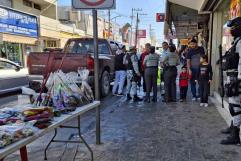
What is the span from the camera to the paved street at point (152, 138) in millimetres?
4574

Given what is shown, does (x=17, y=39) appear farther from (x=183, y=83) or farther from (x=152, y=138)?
(x=152, y=138)

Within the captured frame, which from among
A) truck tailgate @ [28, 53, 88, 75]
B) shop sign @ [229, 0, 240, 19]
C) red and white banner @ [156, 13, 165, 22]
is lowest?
truck tailgate @ [28, 53, 88, 75]

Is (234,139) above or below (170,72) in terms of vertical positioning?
below

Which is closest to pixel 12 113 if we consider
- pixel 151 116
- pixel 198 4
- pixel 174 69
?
pixel 151 116

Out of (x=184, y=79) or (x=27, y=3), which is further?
(x=27, y=3)

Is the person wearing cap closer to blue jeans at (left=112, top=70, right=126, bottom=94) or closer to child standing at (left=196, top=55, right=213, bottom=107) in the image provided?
blue jeans at (left=112, top=70, right=126, bottom=94)

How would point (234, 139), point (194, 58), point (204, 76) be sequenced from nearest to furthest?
point (234, 139), point (204, 76), point (194, 58)

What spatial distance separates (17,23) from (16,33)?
77 centimetres

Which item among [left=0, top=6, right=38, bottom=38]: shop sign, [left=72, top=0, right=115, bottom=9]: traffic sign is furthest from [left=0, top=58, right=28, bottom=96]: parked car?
[left=0, top=6, right=38, bottom=38]: shop sign

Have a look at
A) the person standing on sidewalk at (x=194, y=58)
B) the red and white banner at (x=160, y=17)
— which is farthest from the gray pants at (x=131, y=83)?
the red and white banner at (x=160, y=17)

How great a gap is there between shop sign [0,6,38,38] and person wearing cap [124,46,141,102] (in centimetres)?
1459

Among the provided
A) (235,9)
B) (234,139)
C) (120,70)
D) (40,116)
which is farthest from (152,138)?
(120,70)

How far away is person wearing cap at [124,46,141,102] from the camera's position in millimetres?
9719

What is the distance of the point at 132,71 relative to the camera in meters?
9.98
